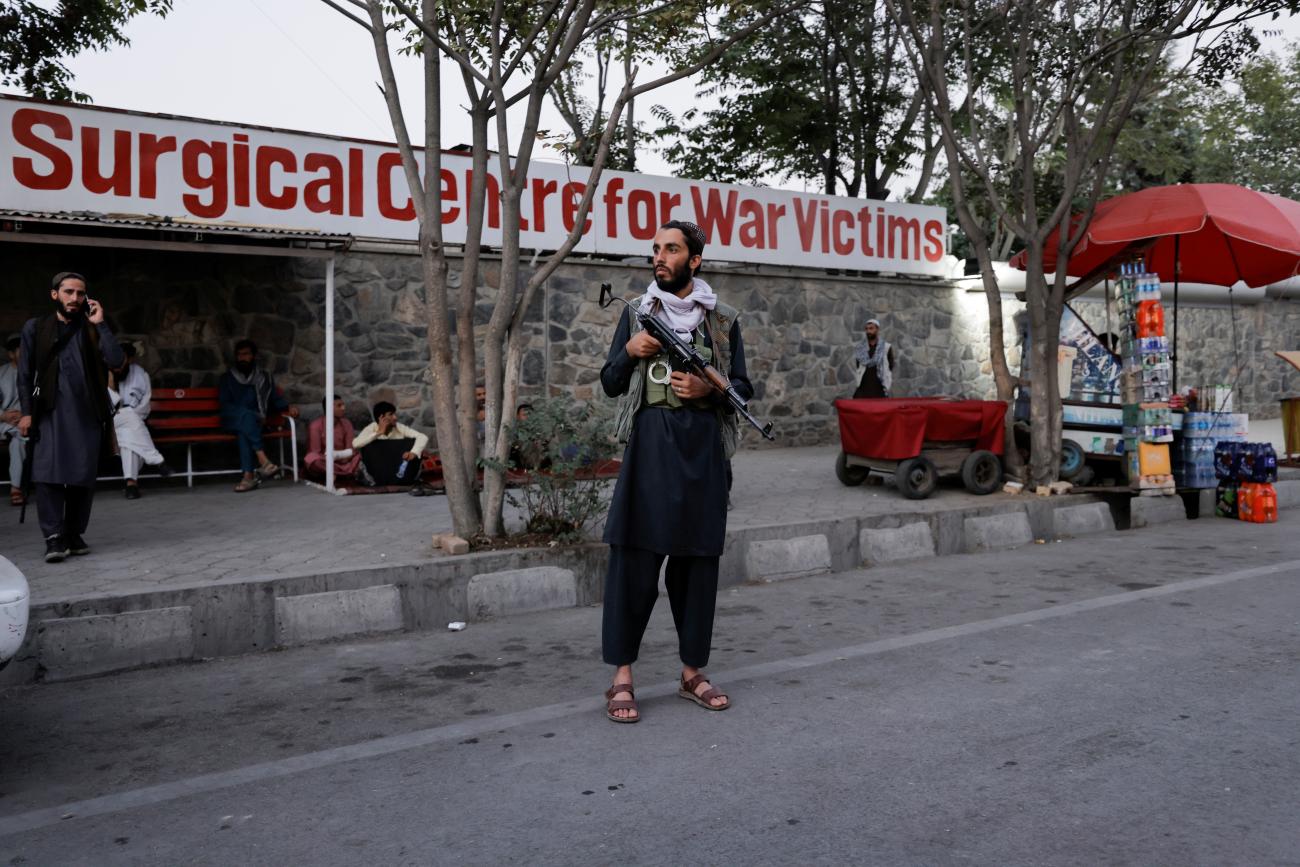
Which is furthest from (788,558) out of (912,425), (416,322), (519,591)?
(416,322)

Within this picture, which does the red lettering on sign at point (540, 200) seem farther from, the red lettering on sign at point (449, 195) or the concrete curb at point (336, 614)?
the concrete curb at point (336, 614)

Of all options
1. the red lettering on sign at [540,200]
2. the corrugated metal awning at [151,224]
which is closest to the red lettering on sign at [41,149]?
the corrugated metal awning at [151,224]

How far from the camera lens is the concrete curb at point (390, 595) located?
16.8 feet

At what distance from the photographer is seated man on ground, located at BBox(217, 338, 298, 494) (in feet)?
32.7

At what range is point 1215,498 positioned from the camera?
1051 cm

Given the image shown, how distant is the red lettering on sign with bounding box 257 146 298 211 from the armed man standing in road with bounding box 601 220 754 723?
23.1ft

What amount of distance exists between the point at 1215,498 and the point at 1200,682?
6.62 m

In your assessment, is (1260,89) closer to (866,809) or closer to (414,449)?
(414,449)

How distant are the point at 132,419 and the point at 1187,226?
910cm

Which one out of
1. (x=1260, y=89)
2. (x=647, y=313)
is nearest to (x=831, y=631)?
(x=647, y=313)

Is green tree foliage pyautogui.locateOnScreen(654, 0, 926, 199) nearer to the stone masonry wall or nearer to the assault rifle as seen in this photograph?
the stone masonry wall

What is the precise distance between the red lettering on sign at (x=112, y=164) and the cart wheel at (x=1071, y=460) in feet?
29.0

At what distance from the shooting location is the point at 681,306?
14.3ft

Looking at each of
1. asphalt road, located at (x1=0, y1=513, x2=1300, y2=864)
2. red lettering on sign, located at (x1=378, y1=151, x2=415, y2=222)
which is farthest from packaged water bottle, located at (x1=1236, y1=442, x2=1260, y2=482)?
red lettering on sign, located at (x1=378, y1=151, x2=415, y2=222)
